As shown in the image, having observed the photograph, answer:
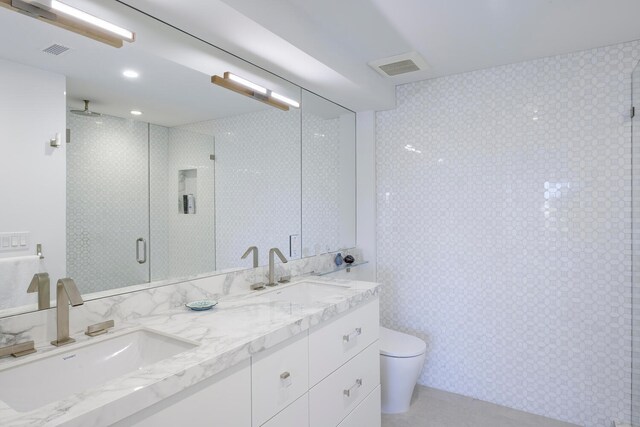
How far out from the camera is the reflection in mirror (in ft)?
9.11

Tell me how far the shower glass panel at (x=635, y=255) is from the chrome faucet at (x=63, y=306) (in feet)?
9.23

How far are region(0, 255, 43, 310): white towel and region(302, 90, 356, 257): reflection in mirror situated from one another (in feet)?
5.49

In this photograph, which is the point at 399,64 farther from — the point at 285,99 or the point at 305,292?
the point at 305,292

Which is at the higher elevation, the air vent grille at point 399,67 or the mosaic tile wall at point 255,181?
the air vent grille at point 399,67

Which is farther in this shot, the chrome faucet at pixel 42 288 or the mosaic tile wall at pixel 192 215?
the mosaic tile wall at pixel 192 215

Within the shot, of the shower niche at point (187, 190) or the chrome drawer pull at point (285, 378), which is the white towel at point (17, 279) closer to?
the shower niche at point (187, 190)

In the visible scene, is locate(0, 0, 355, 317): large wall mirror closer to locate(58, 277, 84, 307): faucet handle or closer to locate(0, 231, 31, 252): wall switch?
locate(0, 231, 31, 252): wall switch

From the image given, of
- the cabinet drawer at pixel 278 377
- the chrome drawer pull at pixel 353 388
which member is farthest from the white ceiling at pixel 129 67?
the chrome drawer pull at pixel 353 388

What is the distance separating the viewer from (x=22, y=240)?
4.20 ft

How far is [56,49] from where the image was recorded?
1.35 m

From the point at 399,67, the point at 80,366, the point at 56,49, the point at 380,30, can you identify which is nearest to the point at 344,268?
the point at 399,67

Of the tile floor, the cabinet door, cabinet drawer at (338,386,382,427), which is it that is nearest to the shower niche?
the cabinet door

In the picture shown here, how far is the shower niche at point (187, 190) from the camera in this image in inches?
73.6

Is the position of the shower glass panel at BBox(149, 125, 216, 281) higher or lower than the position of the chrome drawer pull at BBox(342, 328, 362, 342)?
higher
